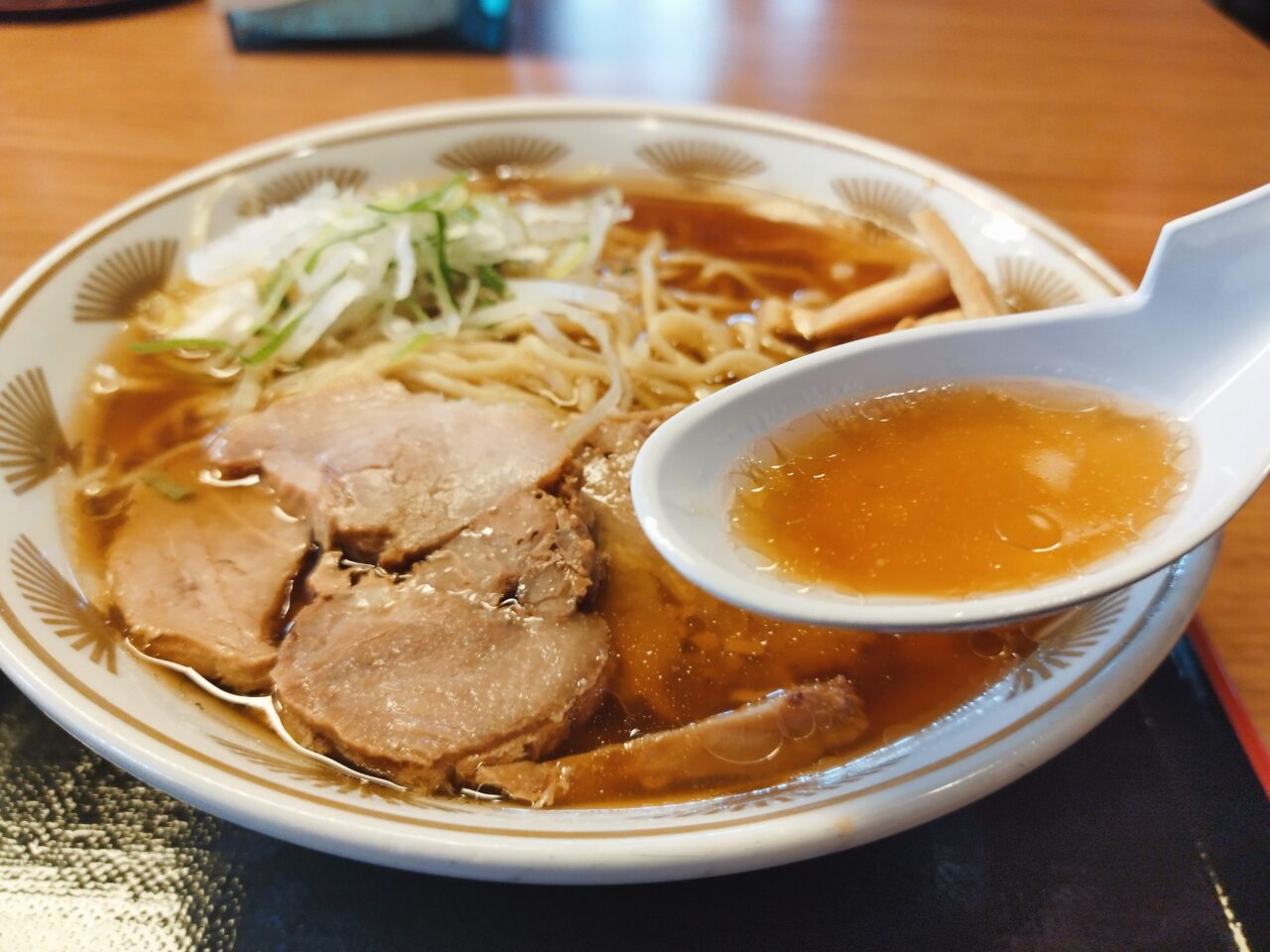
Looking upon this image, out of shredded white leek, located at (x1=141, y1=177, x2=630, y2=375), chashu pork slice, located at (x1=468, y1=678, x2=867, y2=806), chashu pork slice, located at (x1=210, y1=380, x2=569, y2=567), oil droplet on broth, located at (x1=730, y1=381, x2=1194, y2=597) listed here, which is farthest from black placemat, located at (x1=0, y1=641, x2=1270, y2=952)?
shredded white leek, located at (x1=141, y1=177, x2=630, y2=375)

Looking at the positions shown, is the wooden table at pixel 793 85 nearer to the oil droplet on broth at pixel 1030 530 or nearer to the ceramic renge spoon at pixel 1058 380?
the ceramic renge spoon at pixel 1058 380

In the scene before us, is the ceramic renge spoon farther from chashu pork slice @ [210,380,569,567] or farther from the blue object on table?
the blue object on table

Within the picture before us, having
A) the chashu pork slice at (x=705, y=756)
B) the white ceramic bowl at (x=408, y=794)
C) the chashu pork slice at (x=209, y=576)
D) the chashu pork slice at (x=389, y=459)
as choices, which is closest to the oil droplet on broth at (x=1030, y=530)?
the white ceramic bowl at (x=408, y=794)

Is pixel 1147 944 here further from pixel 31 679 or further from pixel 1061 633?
pixel 31 679

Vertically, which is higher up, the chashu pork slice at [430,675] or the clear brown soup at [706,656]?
the chashu pork slice at [430,675]

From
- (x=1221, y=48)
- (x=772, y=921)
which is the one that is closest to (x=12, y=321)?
(x=772, y=921)

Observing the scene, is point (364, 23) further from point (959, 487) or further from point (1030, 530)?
point (1030, 530)

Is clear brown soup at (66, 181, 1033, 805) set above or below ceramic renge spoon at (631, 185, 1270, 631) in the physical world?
below

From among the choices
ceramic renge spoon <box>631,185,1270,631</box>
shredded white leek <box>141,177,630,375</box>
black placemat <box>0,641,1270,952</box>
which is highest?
ceramic renge spoon <box>631,185,1270,631</box>
